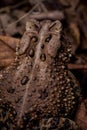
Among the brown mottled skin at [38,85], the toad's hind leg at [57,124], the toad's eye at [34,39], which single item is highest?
the toad's eye at [34,39]

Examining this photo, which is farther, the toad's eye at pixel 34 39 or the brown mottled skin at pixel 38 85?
the toad's eye at pixel 34 39

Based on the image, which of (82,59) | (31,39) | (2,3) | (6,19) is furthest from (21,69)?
(2,3)

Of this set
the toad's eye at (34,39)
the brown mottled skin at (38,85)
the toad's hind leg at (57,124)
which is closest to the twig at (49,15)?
the brown mottled skin at (38,85)

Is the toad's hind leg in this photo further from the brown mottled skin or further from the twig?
the twig

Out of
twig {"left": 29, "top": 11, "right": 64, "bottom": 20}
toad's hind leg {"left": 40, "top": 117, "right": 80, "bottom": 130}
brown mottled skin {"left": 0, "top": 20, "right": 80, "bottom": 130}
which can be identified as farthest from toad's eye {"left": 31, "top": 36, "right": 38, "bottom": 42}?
twig {"left": 29, "top": 11, "right": 64, "bottom": 20}

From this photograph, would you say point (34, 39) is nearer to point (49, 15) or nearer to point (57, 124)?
point (57, 124)

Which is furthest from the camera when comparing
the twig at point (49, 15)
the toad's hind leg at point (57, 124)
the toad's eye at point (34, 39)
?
the twig at point (49, 15)

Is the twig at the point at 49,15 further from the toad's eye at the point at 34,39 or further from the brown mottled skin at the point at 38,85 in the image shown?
the toad's eye at the point at 34,39

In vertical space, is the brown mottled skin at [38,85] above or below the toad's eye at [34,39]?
below

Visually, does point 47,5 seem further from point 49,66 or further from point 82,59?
point 49,66
